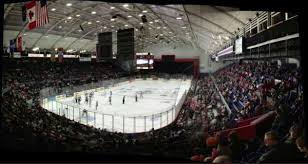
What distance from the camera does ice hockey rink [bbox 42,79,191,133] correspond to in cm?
912

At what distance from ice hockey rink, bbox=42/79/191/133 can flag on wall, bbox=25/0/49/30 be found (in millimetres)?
2456

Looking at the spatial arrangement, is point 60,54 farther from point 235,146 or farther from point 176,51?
point 235,146

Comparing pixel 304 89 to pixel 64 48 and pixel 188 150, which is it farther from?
pixel 64 48

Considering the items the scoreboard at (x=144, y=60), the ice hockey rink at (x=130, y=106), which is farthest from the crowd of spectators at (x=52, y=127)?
the scoreboard at (x=144, y=60)

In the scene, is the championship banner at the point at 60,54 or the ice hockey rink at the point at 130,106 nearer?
the ice hockey rink at the point at 130,106

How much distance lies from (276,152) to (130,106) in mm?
4455

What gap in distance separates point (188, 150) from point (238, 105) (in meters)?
1.82

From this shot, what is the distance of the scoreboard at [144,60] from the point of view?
9.67 meters

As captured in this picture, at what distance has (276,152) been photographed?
7.95 metres

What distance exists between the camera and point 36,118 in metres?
9.32

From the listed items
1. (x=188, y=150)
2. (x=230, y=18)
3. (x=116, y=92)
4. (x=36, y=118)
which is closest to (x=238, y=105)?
(x=188, y=150)

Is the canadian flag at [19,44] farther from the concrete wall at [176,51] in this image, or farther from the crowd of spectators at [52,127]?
the concrete wall at [176,51]

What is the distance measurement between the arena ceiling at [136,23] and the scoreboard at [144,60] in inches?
9.8

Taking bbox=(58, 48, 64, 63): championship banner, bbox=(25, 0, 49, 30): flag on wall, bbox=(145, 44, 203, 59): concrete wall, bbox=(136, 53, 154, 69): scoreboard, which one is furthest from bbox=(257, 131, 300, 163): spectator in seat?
bbox=(58, 48, 64, 63): championship banner
